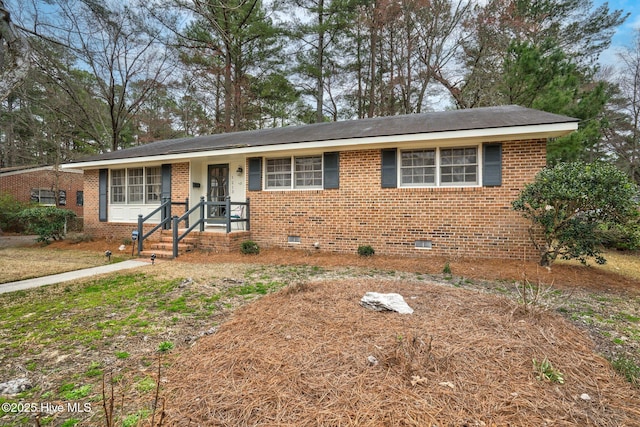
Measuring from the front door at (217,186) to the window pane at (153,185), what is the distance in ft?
Result: 6.09

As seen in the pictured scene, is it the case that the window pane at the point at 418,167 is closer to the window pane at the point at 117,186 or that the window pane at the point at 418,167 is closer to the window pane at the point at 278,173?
the window pane at the point at 278,173

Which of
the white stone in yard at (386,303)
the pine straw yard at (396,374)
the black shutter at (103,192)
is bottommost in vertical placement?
the pine straw yard at (396,374)

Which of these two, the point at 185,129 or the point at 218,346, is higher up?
the point at 185,129

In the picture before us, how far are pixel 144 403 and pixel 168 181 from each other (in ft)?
31.0

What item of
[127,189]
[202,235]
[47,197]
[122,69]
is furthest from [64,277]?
[47,197]

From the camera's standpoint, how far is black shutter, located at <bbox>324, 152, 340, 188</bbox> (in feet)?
26.9

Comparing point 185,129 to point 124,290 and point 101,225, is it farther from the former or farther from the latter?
point 124,290

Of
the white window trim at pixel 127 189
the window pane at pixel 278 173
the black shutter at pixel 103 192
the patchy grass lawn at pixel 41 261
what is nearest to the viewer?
the patchy grass lawn at pixel 41 261

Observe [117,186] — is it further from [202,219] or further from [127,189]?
[202,219]

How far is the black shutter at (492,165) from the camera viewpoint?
6.97 m

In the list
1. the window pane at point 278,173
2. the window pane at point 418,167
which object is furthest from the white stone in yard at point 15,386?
the window pane at point 418,167

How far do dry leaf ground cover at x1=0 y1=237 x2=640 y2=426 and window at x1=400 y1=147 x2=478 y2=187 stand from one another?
341 cm

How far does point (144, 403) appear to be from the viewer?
193 centimetres

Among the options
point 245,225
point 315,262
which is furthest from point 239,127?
point 315,262
